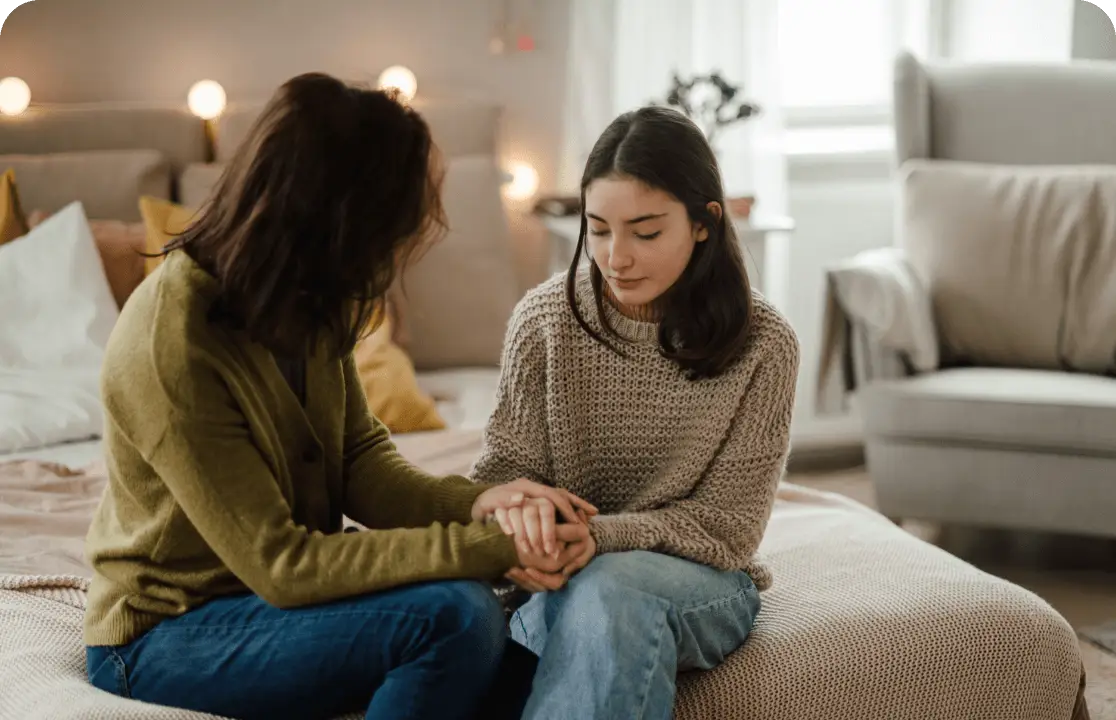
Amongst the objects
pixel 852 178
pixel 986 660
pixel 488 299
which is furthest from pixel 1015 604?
pixel 852 178

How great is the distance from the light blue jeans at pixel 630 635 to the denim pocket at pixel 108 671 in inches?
16.2

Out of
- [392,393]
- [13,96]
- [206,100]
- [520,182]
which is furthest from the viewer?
[520,182]

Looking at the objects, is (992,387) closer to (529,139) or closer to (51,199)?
(529,139)

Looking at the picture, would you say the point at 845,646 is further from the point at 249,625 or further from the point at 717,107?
the point at 717,107

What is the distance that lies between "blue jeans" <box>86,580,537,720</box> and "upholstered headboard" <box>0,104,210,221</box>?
5.57 feet

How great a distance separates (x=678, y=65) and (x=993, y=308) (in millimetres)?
1131

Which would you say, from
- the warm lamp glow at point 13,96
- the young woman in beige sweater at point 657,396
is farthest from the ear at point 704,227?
the warm lamp glow at point 13,96

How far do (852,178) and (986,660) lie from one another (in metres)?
2.49

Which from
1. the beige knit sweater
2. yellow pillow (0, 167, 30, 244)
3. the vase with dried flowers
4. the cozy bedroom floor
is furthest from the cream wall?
the beige knit sweater

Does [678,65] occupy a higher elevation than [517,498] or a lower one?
higher

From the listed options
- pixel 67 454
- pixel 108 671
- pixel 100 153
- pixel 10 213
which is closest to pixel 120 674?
pixel 108 671

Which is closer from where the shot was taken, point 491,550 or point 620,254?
point 491,550

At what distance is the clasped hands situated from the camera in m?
1.36

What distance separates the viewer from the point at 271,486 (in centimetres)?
125
